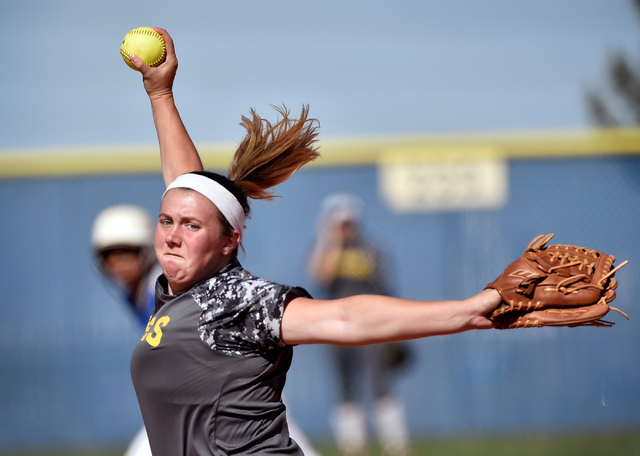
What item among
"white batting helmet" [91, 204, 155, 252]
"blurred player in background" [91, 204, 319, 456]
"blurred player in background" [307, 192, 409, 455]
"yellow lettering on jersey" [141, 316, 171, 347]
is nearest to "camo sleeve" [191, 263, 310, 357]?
"yellow lettering on jersey" [141, 316, 171, 347]

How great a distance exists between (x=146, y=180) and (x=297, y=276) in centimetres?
198

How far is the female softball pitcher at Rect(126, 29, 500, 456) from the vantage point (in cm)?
204

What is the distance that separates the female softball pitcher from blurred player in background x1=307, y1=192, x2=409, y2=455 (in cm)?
466

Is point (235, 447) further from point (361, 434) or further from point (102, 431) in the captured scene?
point (102, 431)

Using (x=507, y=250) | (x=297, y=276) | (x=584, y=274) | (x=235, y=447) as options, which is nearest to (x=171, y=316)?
(x=235, y=447)

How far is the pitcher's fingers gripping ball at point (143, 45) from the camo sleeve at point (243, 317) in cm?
113

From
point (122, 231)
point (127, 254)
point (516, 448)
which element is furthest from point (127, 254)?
point (516, 448)

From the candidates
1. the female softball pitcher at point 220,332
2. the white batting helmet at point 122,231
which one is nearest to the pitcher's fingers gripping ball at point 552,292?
the female softball pitcher at point 220,332

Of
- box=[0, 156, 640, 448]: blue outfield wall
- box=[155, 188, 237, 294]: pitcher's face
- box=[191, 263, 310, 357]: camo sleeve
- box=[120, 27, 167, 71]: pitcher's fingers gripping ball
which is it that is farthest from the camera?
box=[0, 156, 640, 448]: blue outfield wall

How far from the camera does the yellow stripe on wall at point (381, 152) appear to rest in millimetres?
7859

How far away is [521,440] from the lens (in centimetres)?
744

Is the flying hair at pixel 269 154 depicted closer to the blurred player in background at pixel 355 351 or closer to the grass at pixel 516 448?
the blurred player in background at pixel 355 351

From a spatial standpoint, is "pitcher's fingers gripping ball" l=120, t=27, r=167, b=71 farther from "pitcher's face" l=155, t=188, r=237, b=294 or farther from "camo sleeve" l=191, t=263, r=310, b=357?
"camo sleeve" l=191, t=263, r=310, b=357

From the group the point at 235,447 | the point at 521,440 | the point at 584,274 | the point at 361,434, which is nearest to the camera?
the point at 584,274
